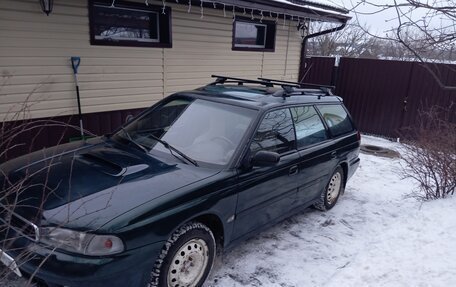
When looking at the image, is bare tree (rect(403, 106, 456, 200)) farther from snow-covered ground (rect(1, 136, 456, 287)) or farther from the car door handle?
the car door handle

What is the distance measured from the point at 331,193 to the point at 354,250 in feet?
3.98

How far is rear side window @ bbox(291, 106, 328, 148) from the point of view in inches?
168

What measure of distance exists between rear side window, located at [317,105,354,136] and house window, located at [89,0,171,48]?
347 centimetres

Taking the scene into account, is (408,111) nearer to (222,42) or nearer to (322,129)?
(222,42)

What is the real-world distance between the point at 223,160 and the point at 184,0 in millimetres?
4364

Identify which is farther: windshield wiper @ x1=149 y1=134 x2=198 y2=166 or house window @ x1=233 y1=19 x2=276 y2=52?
house window @ x1=233 y1=19 x2=276 y2=52

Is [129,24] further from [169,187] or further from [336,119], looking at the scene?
[169,187]

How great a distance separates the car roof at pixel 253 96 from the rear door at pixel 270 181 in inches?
5.7

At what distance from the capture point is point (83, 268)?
237cm

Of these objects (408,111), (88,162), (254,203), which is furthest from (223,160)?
(408,111)

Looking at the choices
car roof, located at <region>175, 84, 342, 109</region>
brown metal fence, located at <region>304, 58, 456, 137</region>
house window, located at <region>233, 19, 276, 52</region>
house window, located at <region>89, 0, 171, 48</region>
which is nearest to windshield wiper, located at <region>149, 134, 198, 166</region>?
car roof, located at <region>175, 84, 342, 109</region>

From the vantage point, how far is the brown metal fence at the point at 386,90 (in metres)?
9.83

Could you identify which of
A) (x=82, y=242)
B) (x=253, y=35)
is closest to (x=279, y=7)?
(x=253, y=35)

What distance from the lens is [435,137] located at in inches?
219
